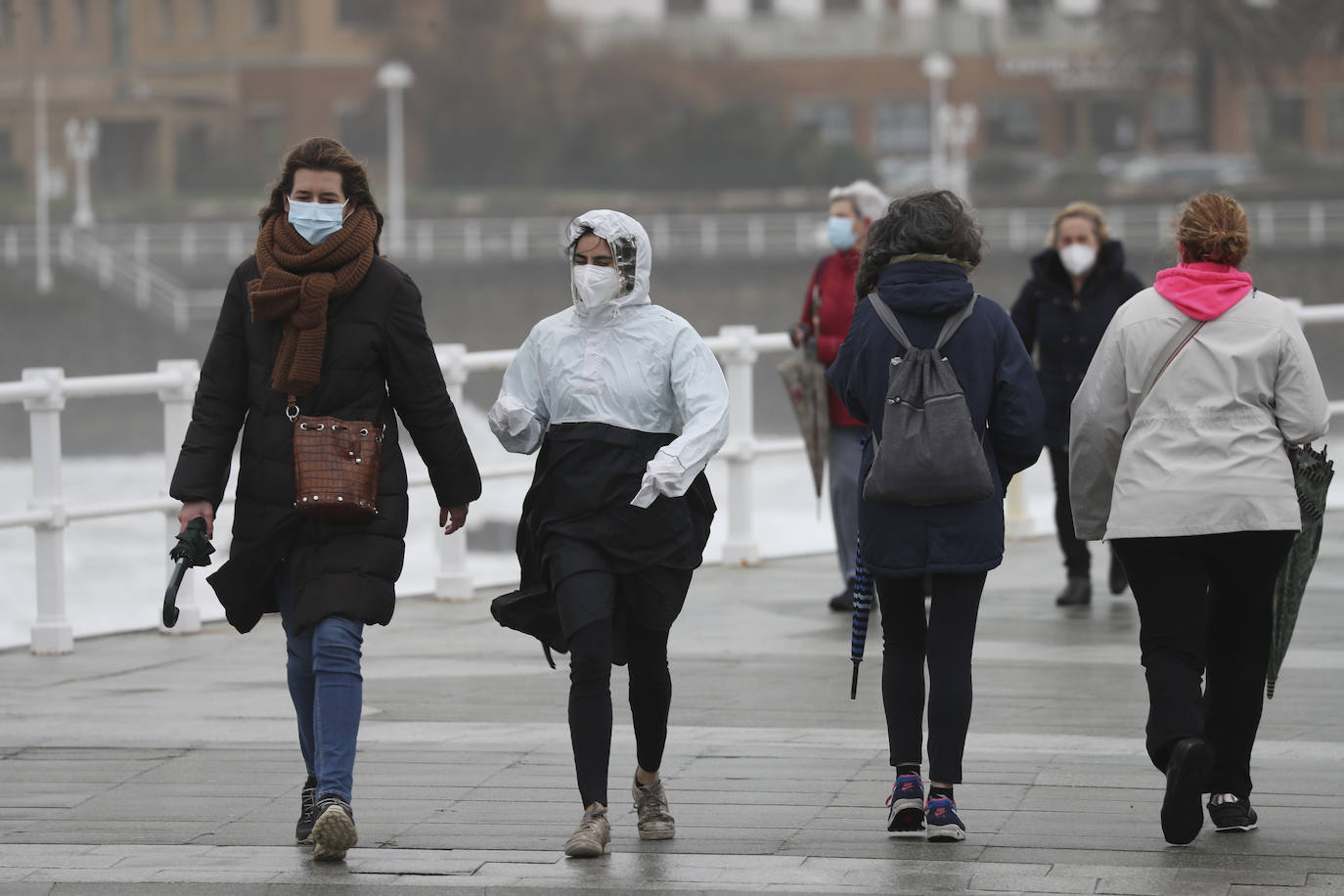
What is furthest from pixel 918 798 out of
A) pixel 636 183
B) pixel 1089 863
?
pixel 636 183

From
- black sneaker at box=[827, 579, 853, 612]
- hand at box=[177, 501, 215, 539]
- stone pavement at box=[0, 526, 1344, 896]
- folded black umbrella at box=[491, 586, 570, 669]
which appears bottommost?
black sneaker at box=[827, 579, 853, 612]

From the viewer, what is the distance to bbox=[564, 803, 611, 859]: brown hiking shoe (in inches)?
208

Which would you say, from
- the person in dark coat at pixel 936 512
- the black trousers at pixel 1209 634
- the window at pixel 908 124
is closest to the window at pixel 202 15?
the window at pixel 908 124

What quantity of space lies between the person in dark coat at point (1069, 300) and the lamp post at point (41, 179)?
156 feet

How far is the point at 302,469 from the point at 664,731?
41.5 inches

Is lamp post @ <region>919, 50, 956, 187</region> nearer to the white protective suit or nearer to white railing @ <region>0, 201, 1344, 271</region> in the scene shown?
white railing @ <region>0, 201, 1344, 271</region>

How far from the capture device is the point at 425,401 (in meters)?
5.48

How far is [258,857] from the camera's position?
5.37 meters

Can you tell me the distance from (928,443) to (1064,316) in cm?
405

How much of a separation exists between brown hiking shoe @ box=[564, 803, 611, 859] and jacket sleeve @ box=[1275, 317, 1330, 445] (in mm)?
1792

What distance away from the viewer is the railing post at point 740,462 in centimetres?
1127

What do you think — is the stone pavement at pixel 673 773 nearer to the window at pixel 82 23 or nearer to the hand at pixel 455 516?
the hand at pixel 455 516

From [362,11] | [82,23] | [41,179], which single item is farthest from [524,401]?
[82,23]

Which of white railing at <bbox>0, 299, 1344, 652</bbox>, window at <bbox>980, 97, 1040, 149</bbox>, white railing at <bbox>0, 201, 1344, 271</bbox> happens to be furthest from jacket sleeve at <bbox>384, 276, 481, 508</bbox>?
window at <bbox>980, 97, 1040, 149</bbox>
